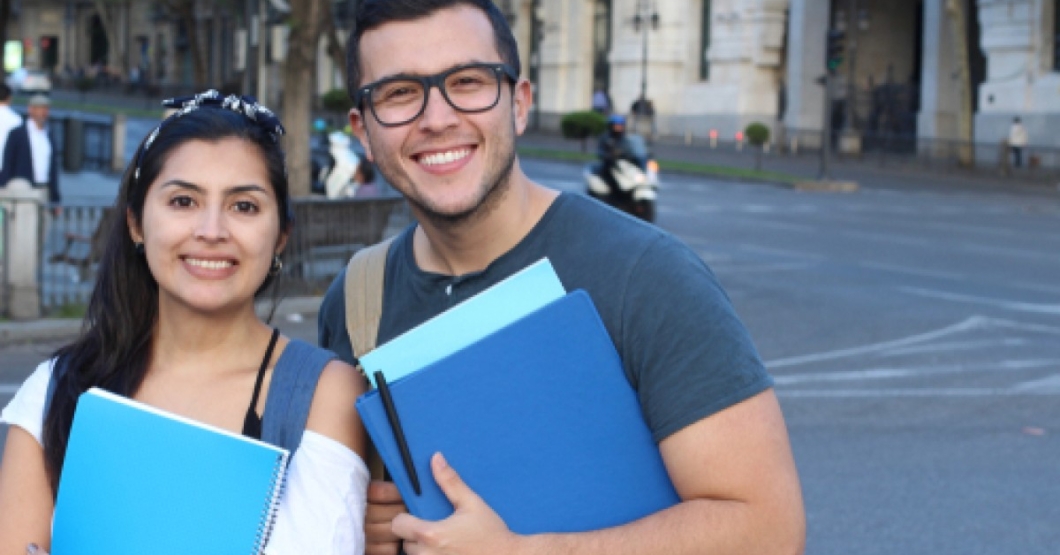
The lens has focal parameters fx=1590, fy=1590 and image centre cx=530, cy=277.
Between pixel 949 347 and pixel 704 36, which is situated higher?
pixel 704 36

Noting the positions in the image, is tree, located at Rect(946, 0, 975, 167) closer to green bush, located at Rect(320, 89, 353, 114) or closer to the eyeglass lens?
green bush, located at Rect(320, 89, 353, 114)

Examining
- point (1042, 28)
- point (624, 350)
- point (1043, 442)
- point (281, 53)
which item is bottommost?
point (1043, 442)

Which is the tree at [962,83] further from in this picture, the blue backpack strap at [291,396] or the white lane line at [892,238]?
the blue backpack strap at [291,396]

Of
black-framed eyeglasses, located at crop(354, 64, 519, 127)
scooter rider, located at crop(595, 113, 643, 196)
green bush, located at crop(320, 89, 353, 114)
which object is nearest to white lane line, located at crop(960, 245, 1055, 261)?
scooter rider, located at crop(595, 113, 643, 196)

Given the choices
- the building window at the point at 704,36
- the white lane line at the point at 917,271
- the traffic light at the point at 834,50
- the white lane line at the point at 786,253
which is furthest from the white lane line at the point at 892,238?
the building window at the point at 704,36

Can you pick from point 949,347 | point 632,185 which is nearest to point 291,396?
point 949,347

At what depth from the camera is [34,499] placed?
2.62 m

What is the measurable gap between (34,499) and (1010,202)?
99.2 ft

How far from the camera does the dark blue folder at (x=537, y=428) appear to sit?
2.44 meters

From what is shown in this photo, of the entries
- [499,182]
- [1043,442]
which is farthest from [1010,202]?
[499,182]

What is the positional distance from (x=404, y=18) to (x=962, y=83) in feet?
134

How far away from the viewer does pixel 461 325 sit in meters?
2.49

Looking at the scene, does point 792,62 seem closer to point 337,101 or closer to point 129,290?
point 337,101

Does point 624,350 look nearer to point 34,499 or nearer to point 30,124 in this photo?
point 34,499
